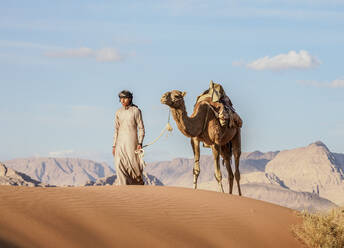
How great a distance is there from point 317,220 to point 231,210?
1.82 meters

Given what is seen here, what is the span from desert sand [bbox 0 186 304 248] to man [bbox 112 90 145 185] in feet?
2.90

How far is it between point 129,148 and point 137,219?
356cm

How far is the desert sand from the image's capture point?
11586mm

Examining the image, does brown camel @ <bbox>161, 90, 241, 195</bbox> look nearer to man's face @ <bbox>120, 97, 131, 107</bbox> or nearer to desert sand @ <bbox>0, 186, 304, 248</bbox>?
man's face @ <bbox>120, 97, 131, 107</bbox>

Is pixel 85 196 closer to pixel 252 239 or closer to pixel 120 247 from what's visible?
pixel 120 247

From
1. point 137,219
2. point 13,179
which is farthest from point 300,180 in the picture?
point 137,219

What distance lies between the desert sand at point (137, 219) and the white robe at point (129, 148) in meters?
0.87

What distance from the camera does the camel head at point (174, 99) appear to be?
712 inches

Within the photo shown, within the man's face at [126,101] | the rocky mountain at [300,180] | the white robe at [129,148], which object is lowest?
the rocky mountain at [300,180]

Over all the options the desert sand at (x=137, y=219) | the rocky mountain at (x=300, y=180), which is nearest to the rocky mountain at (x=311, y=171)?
the rocky mountain at (x=300, y=180)

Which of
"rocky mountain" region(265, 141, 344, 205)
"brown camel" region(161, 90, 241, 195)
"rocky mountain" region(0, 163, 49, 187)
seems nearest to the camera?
"brown camel" region(161, 90, 241, 195)

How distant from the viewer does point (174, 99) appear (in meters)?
18.3

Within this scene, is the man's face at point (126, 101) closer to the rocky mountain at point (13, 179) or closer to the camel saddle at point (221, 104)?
the camel saddle at point (221, 104)

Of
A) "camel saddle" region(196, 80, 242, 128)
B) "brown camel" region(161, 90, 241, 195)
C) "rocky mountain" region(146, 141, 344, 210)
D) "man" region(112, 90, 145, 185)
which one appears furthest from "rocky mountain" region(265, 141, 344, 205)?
"man" region(112, 90, 145, 185)
